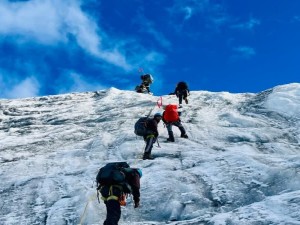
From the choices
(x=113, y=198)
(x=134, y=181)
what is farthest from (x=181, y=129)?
(x=113, y=198)

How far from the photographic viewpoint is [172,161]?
51.4 ft

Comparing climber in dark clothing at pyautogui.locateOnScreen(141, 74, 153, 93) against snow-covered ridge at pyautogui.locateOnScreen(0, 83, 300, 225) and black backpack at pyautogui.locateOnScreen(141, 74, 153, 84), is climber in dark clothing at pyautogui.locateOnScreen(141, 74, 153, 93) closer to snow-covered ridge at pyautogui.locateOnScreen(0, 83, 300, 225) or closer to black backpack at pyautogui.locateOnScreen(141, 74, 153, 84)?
black backpack at pyautogui.locateOnScreen(141, 74, 153, 84)

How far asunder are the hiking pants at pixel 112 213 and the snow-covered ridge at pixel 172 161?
1532mm

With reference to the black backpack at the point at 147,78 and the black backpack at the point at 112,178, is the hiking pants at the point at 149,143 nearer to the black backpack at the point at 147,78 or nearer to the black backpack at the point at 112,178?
the black backpack at the point at 112,178

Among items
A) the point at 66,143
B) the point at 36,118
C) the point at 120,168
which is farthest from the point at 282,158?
the point at 36,118

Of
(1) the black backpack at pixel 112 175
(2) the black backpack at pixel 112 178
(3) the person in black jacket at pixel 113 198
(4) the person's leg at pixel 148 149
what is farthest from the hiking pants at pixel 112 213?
(4) the person's leg at pixel 148 149

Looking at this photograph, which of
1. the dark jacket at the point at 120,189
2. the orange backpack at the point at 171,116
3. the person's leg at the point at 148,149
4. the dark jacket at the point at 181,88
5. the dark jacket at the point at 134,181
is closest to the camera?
the dark jacket at the point at 120,189

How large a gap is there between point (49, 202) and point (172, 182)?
3338mm

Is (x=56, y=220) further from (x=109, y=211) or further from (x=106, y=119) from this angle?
(x=106, y=119)

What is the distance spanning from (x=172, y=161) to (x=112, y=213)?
5406mm

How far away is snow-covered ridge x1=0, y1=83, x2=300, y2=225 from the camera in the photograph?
40.0ft

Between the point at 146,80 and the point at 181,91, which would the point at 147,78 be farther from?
the point at 181,91

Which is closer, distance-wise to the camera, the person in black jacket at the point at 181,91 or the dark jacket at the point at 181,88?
the person in black jacket at the point at 181,91

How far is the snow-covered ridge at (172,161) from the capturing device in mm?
12180
